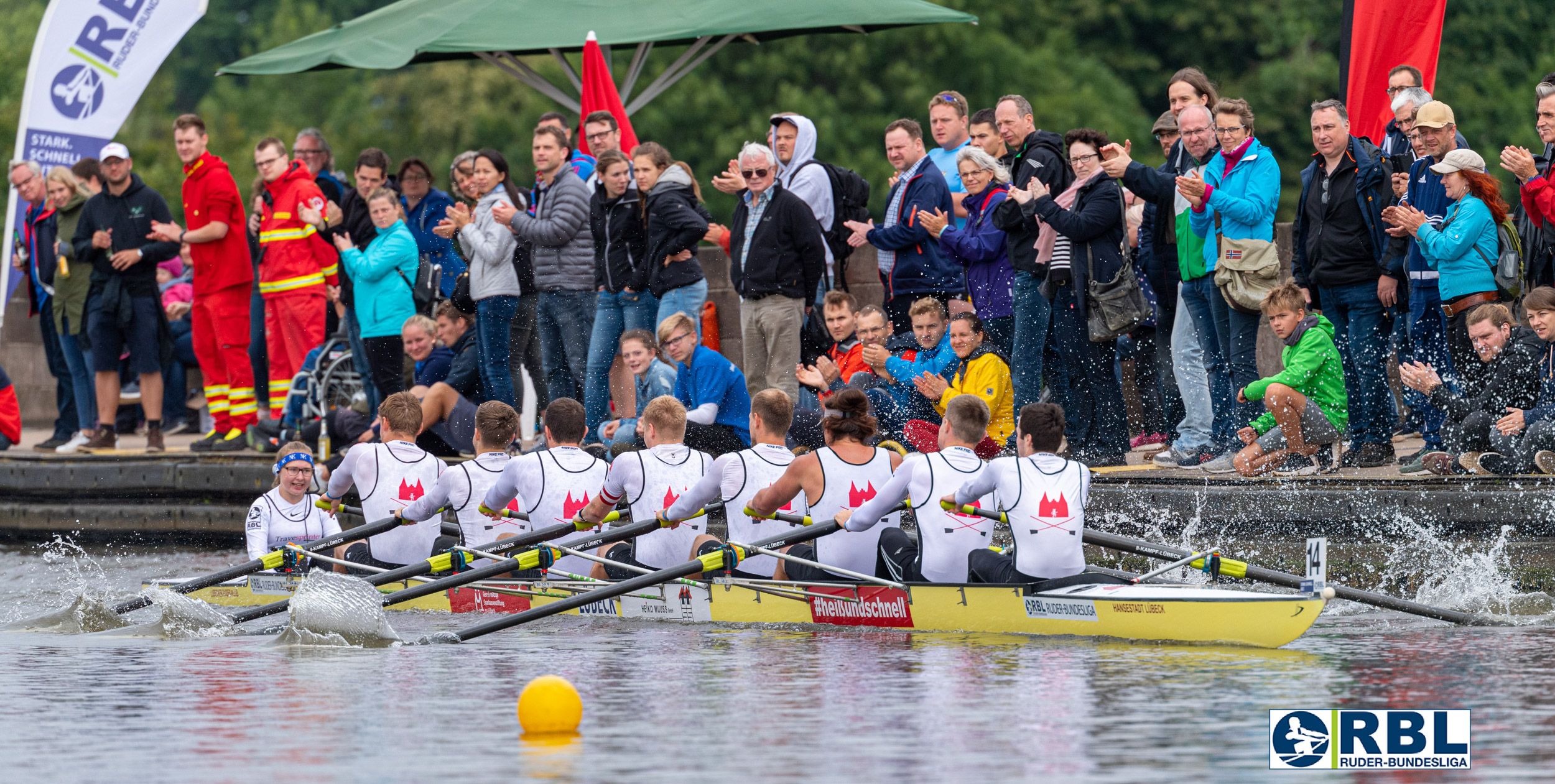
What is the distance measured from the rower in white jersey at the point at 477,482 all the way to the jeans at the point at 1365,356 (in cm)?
473

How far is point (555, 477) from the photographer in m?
10.9

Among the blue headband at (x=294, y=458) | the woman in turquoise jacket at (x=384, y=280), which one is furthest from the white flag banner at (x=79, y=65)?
the blue headband at (x=294, y=458)

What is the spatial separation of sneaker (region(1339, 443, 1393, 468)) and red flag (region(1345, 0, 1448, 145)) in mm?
1942

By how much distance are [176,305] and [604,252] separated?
596 cm

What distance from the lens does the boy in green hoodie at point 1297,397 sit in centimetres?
1084

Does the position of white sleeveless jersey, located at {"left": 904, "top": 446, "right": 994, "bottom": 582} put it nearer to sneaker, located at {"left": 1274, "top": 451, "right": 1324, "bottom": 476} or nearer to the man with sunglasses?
sneaker, located at {"left": 1274, "top": 451, "right": 1324, "bottom": 476}

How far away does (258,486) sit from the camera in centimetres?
1495

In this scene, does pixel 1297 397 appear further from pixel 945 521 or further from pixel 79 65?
pixel 79 65

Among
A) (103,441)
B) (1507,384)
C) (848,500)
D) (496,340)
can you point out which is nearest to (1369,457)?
(1507,384)

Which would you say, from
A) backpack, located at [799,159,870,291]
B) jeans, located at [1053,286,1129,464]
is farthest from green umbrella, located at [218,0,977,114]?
→ jeans, located at [1053,286,1129,464]

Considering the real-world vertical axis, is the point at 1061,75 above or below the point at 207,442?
above

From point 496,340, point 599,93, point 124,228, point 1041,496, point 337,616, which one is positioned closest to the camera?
point 1041,496

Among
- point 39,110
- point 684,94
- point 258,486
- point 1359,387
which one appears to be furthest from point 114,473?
point 684,94

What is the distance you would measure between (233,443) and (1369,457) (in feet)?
28.9
